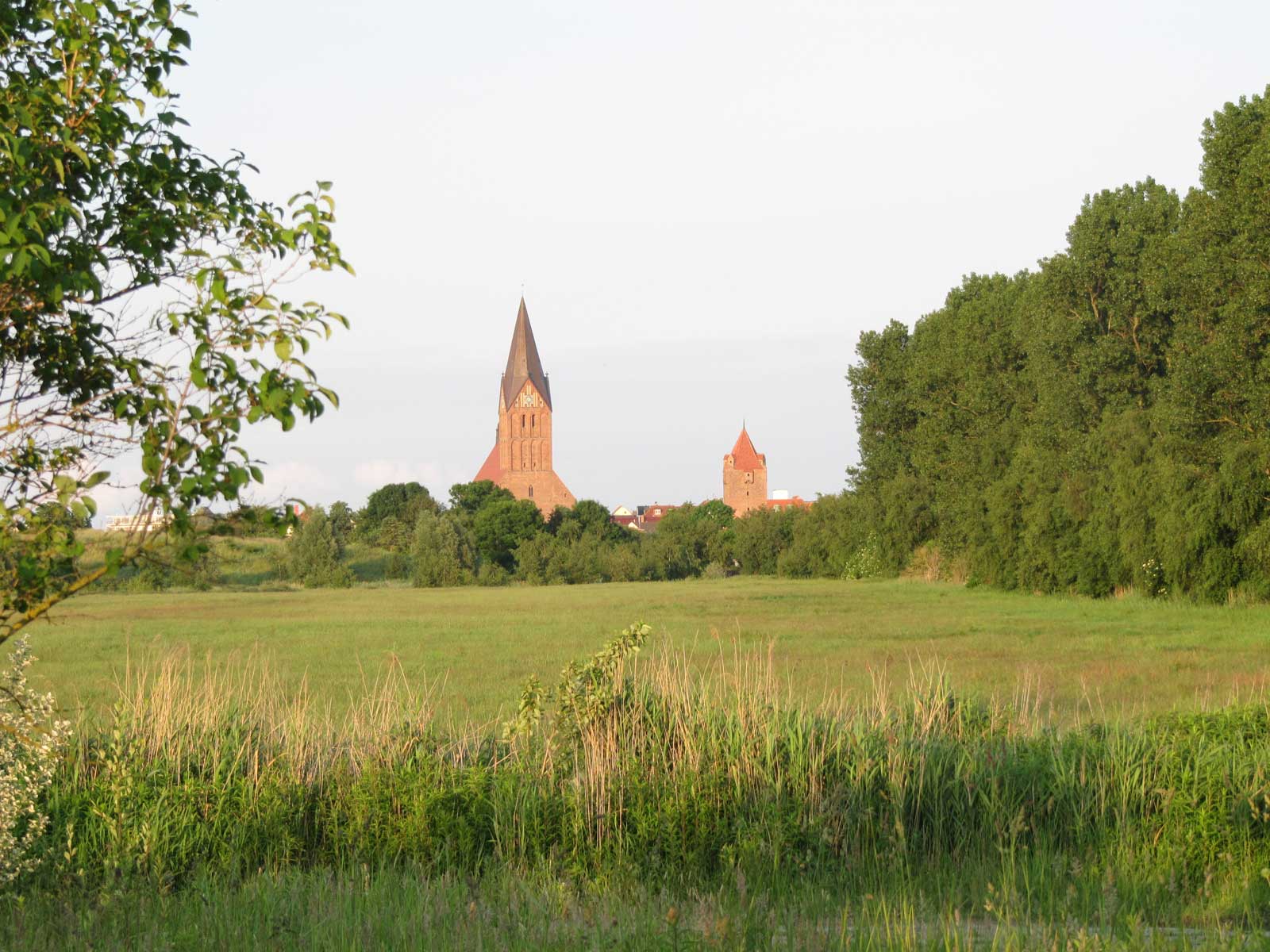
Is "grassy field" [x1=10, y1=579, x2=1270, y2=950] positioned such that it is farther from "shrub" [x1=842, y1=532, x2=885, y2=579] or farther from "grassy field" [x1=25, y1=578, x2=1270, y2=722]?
"shrub" [x1=842, y1=532, x2=885, y2=579]

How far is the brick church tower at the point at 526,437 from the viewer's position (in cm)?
15038

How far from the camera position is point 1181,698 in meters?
15.6

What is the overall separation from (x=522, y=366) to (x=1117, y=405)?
12288 centimetres

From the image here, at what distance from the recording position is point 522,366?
15938 cm

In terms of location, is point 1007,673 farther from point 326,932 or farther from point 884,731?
point 326,932

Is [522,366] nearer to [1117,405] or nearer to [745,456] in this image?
[745,456]

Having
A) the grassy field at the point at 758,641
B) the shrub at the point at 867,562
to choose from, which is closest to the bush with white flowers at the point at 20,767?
the grassy field at the point at 758,641

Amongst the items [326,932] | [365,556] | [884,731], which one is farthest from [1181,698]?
[365,556]

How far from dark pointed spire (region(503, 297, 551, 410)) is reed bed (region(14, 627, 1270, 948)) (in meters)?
148

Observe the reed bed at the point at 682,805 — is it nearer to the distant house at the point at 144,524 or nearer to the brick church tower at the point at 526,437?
the distant house at the point at 144,524

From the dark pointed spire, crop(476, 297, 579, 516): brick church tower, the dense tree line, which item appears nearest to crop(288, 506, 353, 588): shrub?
the dense tree line

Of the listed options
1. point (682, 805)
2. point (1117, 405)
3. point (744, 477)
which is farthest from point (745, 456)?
point (682, 805)

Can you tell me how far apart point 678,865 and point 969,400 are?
53.8 meters

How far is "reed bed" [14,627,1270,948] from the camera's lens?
659cm
